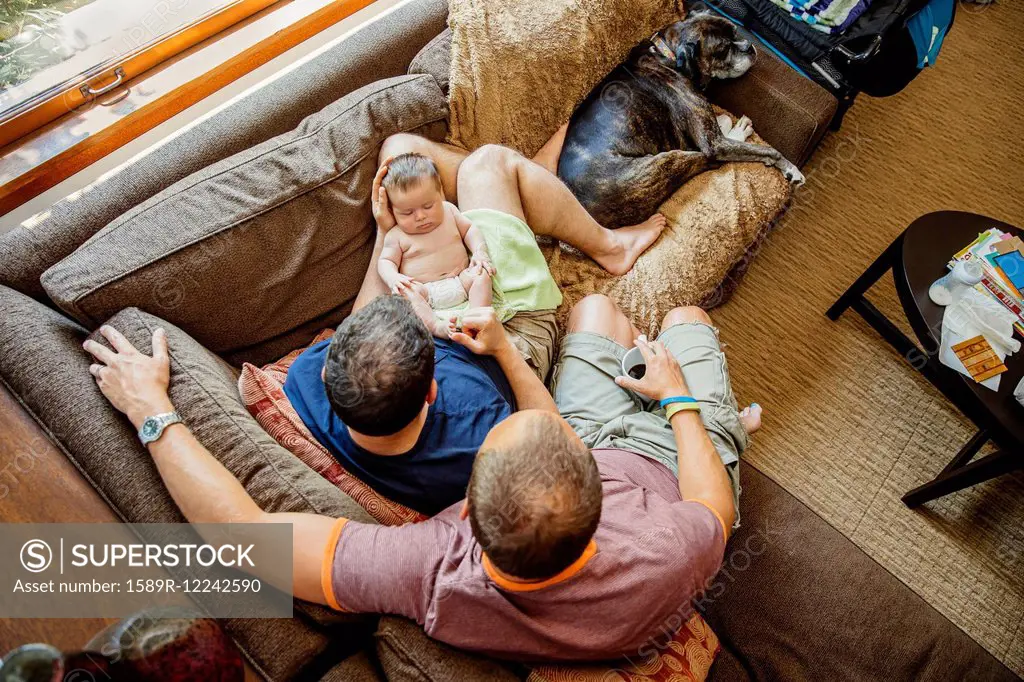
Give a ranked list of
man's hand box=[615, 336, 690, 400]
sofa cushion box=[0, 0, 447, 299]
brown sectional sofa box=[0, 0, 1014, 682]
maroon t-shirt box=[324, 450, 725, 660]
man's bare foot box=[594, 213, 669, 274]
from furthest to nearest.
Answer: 1. man's bare foot box=[594, 213, 669, 274]
2. man's hand box=[615, 336, 690, 400]
3. sofa cushion box=[0, 0, 447, 299]
4. brown sectional sofa box=[0, 0, 1014, 682]
5. maroon t-shirt box=[324, 450, 725, 660]

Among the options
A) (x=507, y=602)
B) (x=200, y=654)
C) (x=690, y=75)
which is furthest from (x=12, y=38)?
(x=690, y=75)

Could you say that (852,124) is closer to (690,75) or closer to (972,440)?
(690,75)

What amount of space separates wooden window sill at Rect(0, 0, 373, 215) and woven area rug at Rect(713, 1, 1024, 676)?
2073mm

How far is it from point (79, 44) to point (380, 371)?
171 cm

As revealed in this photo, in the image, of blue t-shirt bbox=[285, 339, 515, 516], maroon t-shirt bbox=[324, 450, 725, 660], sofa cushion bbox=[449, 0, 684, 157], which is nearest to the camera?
maroon t-shirt bbox=[324, 450, 725, 660]

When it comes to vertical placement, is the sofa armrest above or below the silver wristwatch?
above

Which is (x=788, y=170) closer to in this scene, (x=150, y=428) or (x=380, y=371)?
(x=380, y=371)

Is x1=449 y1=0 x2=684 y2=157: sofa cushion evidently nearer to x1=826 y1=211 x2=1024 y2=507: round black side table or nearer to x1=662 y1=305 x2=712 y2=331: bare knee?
x1=662 y1=305 x2=712 y2=331: bare knee

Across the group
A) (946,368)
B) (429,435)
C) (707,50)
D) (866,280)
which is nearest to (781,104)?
(707,50)

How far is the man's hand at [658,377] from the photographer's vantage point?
1.63 m

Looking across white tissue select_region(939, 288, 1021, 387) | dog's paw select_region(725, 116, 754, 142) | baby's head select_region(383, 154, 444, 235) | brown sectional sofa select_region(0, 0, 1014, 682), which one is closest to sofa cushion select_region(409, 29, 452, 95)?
brown sectional sofa select_region(0, 0, 1014, 682)

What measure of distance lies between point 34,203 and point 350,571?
1497 mm

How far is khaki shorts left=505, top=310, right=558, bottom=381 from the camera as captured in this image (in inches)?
69.0

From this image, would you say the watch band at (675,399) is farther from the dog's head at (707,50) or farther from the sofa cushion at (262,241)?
the dog's head at (707,50)
